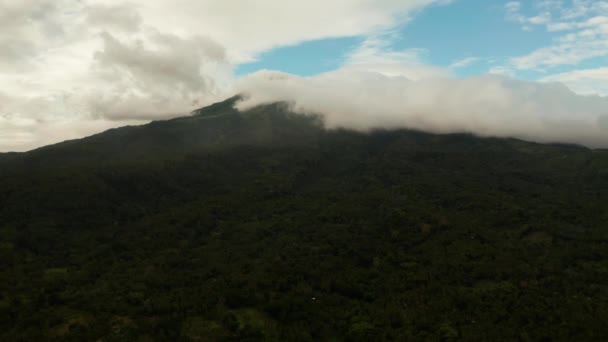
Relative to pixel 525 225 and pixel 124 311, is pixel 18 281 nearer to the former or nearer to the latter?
pixel 124 311

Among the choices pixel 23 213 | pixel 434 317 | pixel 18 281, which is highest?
pixel 23 213

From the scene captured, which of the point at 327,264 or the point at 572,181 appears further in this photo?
the point at 572,181

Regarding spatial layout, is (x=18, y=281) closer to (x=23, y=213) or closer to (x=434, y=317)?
(x=23, y=213)

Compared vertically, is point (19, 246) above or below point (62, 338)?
above

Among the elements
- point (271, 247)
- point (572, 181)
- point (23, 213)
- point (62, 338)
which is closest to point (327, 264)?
point (271, 247)

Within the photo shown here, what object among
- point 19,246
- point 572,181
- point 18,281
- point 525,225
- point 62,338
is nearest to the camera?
point 62,338

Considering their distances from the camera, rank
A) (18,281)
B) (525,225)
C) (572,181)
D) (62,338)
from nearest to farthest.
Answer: (62,338)
(18,281)
(525,225)
(572,181)
